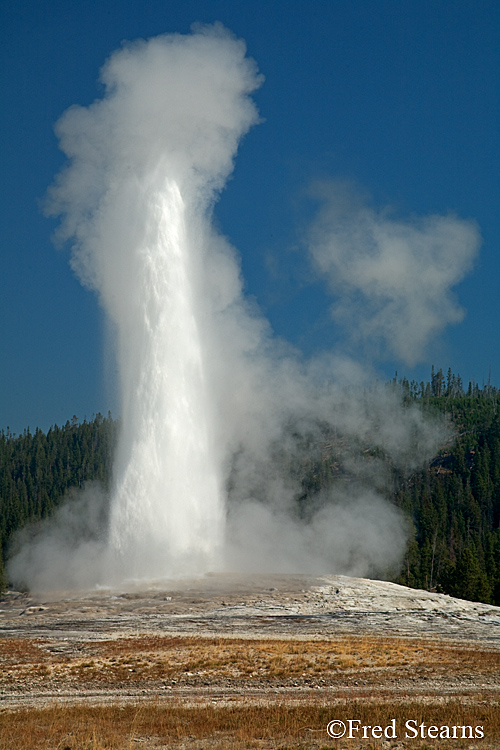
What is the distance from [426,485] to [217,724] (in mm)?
134827

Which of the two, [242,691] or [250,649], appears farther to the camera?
[250,649]

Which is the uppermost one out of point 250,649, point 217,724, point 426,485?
point 426,485

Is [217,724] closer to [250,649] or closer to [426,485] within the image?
[250,649]

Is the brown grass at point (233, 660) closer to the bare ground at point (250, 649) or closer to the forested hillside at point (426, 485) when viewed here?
the bare ground at point (250, 649)

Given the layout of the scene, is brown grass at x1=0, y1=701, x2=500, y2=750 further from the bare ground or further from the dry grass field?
the bare ground

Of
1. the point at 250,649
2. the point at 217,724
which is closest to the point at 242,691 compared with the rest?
the point at 217,724

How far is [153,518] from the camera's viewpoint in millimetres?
47031

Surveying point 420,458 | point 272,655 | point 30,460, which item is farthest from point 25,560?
point 420,458

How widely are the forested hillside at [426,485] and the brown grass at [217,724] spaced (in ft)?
157

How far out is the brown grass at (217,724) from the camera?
44.4 feet

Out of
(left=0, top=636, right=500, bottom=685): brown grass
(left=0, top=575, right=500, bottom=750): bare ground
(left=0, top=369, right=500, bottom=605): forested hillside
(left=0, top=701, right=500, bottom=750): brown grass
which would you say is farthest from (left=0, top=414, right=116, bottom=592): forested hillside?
(left=0, top=701, right=500, bottom=750): brown grass

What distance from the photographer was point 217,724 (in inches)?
591

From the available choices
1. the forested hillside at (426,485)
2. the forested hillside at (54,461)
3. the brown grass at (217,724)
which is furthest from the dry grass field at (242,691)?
the forested hillside at (54,461)

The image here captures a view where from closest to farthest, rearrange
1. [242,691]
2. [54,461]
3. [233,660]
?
[242,691] → [233,660] → [54,461]
